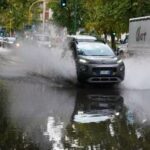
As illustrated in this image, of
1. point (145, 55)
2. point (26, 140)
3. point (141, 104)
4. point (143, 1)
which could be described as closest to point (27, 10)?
point (143, 1)

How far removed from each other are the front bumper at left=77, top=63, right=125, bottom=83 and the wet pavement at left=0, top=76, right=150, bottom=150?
707 millimetres

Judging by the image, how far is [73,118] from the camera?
1173cm

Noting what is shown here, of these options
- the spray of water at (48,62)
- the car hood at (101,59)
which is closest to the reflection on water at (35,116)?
the car hood at (101,59)

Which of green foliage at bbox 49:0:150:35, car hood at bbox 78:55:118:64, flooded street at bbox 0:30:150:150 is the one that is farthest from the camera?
green foliage at bbox 49:0:150:35

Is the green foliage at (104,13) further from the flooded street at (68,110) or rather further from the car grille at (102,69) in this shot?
the car grille at (102,69)

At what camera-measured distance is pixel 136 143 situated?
9086 mm

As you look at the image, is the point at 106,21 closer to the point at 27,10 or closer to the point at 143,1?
the point at 143,1

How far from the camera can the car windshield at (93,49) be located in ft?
65.5

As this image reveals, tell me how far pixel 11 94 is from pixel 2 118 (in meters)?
4.58

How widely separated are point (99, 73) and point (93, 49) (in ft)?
4.79

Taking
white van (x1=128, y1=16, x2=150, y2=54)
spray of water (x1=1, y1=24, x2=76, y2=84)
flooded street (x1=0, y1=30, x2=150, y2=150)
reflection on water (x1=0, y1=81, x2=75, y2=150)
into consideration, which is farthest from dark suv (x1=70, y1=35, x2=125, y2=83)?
white van (x1=128, y1=16, x2=150, y2=54)

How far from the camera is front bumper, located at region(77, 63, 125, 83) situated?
19.0m

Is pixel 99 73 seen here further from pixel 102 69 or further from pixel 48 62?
A: pixel 48 62

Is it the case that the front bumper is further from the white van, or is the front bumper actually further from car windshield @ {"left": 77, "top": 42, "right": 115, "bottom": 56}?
the white van
